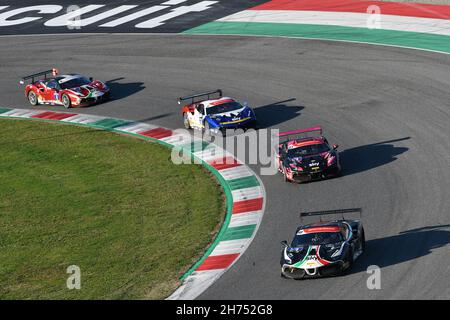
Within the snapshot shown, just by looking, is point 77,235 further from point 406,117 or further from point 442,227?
point 406,117

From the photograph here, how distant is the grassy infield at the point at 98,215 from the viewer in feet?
91.2

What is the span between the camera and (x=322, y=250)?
84.4ft

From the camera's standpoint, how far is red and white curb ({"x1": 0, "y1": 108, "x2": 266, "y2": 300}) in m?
27.4

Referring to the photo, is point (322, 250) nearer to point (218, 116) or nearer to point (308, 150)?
point (308, 150)

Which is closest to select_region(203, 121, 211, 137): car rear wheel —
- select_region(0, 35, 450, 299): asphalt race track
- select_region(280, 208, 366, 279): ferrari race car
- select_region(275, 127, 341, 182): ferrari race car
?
select_region(0, 35, 450, 299): asphalt race track

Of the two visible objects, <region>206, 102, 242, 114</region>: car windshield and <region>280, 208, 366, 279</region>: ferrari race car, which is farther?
<region>206, 102, 242, 114</region>: car windshield

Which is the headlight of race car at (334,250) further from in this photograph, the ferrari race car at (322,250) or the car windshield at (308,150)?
the car windshield at (308,150)

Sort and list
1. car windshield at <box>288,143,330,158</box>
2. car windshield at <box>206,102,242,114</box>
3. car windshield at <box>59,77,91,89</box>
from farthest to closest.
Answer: car windshield at <box>59,77,91,89</box>, car windshield at <box>206,102,242,114</box>, car windshield at <box>288,143,330,158</box>

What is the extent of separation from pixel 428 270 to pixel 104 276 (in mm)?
9440

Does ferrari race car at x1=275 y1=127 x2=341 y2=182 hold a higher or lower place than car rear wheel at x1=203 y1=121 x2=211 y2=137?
higher

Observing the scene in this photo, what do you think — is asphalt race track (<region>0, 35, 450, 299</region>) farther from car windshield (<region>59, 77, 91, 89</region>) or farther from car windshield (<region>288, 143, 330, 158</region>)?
car windshield (<region>59, 77, 91, 89</region>)

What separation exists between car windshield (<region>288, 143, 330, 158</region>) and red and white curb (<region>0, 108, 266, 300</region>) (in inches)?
63.9

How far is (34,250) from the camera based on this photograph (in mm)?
30250

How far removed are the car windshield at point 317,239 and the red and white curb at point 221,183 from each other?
240 centimetres
